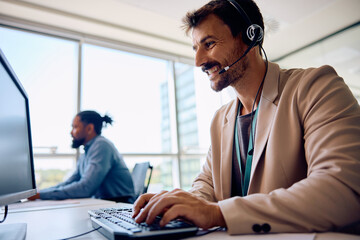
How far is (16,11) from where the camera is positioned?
11.5 feet

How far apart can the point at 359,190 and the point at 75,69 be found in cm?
416

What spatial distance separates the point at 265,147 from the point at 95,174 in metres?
1.76

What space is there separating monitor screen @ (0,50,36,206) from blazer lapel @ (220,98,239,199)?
746mm

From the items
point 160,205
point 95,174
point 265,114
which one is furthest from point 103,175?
point 160,205

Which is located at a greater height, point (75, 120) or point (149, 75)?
point (149, 75)

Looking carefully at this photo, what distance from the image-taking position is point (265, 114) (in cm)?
104

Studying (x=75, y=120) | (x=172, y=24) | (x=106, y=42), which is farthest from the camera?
(x=106, y=42)

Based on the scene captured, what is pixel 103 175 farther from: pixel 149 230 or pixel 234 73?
pixel 149 230

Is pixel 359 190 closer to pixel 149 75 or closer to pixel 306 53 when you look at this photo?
pixel 149 75

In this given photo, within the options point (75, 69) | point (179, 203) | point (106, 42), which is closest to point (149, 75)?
point (106, 42)

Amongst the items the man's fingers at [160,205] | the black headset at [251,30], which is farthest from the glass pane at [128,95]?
the man's fingers at [160,205]

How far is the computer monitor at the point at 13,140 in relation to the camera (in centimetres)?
68

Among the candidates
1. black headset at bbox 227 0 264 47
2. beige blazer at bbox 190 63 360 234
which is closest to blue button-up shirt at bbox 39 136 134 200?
beige blazer at bbox 190 63 360 234

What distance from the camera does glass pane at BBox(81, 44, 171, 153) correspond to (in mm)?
4188
